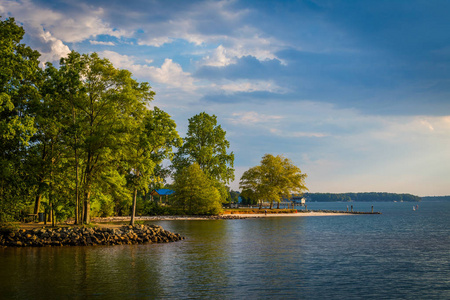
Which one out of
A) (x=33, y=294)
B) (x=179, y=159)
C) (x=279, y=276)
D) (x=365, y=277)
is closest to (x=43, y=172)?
(x=33, y=294)

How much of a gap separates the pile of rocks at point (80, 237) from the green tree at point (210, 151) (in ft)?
136

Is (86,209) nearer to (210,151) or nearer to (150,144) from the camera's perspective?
(150,144)

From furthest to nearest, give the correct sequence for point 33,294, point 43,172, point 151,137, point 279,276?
point 151,137
point 43,172
point 279,276
point 33,294

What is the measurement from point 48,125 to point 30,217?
1039 cm

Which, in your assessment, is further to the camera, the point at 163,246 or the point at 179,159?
the point at 179,159

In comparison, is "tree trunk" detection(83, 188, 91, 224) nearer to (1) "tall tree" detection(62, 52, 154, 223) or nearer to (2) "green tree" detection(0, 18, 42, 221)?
(1) "tall tree" detection(62, 52, 154, 223)

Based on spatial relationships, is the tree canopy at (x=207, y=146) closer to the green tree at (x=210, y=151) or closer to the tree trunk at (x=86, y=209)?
the green tree at (x=210, y=151)

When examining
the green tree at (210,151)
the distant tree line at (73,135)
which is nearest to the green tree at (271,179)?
the green tree at (210,151)

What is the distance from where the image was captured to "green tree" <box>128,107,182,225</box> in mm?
39750

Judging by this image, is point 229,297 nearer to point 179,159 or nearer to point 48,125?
point 48,125

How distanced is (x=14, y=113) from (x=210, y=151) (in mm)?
44813

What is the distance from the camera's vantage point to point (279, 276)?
21.6m

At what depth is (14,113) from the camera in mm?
36906

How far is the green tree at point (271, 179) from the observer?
3831 inches
